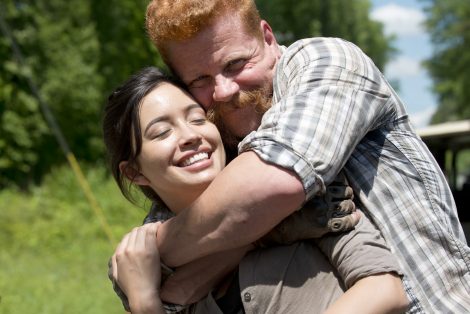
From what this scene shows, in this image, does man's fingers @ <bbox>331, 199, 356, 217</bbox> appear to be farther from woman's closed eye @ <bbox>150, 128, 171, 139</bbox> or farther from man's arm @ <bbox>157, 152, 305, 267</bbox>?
woman's closed eye @ <bbox>150, 128, 171, 139</bbox>

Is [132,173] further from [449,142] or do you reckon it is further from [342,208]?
[449,142]

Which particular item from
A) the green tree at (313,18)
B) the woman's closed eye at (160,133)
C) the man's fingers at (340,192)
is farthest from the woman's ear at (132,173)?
the green tree at (313,18)

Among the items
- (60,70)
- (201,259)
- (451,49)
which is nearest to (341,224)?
(201,259)

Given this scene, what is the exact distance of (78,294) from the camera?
347 inches

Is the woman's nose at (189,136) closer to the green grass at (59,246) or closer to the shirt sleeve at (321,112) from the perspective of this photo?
the shirt sleeve at (321,112)

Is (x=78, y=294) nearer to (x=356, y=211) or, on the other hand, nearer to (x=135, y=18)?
(x=356, y=211)

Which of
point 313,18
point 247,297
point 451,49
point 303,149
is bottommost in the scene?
point 451,49

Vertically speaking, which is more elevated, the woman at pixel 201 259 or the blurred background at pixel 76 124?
the woman at pixel 201 259

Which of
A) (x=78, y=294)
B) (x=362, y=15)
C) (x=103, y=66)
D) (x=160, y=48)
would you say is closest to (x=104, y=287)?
(x=78, y=294)

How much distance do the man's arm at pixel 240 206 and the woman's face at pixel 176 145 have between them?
196 millimetres

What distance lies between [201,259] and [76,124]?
22.1 m

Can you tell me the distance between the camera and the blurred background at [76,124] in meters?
9.06

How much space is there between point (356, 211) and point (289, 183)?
0.90ft

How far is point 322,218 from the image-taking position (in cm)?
196
